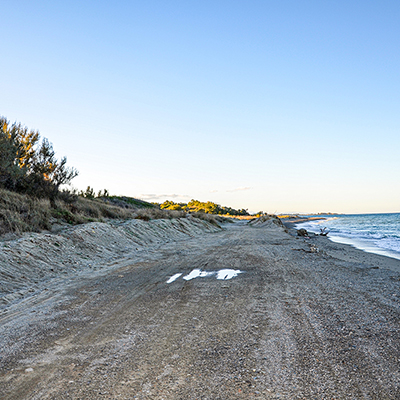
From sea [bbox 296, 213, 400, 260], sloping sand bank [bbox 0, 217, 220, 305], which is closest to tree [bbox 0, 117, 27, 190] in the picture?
sloping sand bank [bbox 0, 217, 220, 305]

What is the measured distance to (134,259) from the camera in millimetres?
10875

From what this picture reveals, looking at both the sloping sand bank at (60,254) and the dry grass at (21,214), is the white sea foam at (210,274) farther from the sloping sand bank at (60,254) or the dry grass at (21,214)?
the dry grass at (21,214)

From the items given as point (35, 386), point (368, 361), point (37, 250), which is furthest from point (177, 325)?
point (37, 250)

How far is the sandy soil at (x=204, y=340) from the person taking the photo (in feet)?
9.46

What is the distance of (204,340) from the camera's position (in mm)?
3910

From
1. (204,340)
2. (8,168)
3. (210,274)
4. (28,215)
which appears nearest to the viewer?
(204,340)

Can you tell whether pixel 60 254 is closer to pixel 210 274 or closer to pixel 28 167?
pixel 210 274

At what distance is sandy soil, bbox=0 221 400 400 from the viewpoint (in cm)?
288

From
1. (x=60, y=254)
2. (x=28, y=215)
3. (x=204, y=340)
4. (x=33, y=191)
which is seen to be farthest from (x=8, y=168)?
(x=204, y=340)

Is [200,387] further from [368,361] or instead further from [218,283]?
[218,283]

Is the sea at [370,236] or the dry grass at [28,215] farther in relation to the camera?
the sea at [370,236]

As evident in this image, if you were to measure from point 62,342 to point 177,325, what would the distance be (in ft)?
5.33

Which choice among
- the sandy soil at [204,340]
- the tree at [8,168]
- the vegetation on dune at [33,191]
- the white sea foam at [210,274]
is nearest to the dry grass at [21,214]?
the vegetation on dune at [33,191]

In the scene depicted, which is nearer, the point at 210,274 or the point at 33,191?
the point at 210,274
